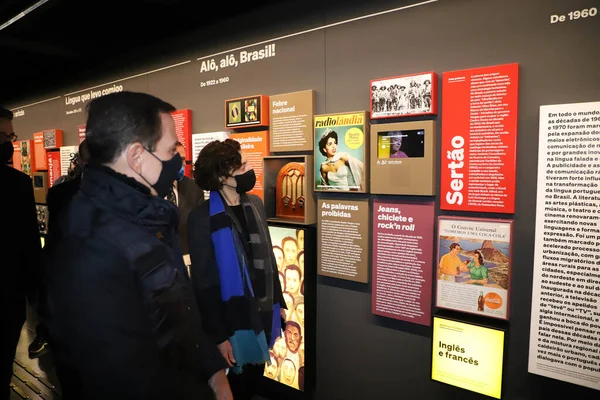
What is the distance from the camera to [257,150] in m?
3.16

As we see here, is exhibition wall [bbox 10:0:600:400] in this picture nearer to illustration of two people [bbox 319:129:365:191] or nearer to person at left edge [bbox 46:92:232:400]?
illustration of two people [bbox 319:129:365:191]

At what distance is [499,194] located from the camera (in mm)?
2117

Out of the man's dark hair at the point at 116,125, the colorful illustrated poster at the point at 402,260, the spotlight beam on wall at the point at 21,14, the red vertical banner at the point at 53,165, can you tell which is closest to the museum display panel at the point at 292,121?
the colorful illustrated poster at the point at 402,260

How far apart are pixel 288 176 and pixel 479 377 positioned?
177cm

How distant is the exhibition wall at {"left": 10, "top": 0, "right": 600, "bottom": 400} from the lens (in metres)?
2.00

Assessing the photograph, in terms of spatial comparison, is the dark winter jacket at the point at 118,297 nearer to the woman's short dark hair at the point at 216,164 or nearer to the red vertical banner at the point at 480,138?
the woman's short dark hair at the point at 216,164

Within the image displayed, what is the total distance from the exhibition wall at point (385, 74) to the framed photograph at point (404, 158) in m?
0.09

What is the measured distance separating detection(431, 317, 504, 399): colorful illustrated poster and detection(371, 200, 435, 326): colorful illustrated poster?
152 millimetres

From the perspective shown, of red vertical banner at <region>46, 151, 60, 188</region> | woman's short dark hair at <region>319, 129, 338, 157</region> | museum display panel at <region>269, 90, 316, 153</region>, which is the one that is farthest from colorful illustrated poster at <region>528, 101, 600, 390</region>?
red vertical banner at <region>46, 151, 60, 188</region>

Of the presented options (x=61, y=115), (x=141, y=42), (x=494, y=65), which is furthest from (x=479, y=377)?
(x=61, y=115)

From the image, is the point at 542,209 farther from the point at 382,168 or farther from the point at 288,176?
the point at 288,176

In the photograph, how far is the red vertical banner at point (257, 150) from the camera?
3105 mm

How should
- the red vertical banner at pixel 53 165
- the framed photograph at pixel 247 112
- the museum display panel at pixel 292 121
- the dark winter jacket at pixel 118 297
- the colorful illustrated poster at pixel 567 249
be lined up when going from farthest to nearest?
the red vertical banner at pixel 53 165 < the framed photograph at pixel 247 112 < the museum display panel at pixel 292 121 < the colorful illustrated poster at pixel 567 249 < the dark winter jacket at pixel 118 297

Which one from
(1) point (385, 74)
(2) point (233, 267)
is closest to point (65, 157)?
(2) point (233, 267)
